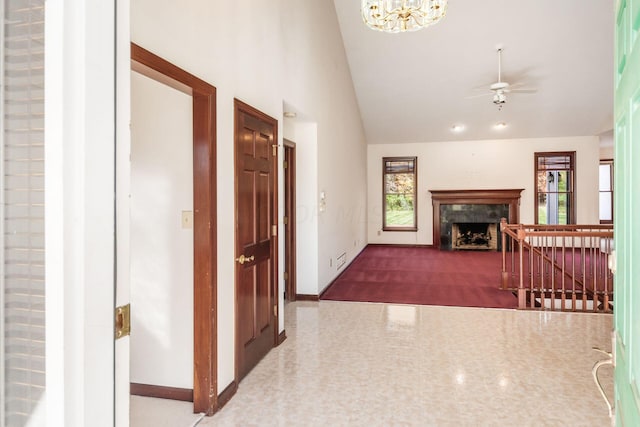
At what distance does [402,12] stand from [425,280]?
4063 mm

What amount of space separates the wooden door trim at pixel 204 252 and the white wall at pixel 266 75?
4.3 inches

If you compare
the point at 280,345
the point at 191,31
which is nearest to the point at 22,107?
the point at 191,31

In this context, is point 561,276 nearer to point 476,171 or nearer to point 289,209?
point 289,209

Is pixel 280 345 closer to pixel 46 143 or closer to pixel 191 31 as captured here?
pixel 191 31

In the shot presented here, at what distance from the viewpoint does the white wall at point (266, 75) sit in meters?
2.35

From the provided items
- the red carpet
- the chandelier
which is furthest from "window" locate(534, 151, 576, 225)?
the chandelier

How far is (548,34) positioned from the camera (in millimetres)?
6594

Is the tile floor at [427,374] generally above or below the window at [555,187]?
below

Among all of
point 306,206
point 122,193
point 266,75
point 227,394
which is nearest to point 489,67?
point 306,206

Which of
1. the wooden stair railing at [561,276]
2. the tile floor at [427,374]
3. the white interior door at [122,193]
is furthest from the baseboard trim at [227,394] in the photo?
the wooden stair railing at [561,276]

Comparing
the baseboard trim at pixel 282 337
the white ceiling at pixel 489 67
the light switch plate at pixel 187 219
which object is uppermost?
the white ceiling at pixel 489 67

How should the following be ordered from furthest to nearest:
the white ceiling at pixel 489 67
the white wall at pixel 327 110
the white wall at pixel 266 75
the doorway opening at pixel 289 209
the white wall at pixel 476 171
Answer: the white wall at pixel 476 171, the white ceiling at pixel 489 67, the doorway opening at pixel 289 209, the white wall at pixel 327 110, the white wall at pixel 266 75

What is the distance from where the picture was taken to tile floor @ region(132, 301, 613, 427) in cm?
258

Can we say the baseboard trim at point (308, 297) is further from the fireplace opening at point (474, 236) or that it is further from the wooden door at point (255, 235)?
the fireplace opening at point (474, 236)
